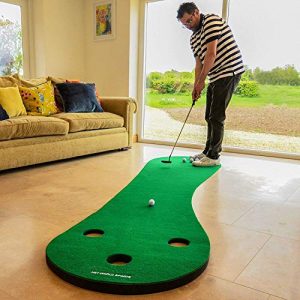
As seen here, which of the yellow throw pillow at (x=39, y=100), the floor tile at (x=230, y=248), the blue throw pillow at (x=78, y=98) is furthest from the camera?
the blue throw pillow at (x=78, y=98)

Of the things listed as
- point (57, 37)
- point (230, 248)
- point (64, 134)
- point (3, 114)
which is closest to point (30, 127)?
point (3, 114)

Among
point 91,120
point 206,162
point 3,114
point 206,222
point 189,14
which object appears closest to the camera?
point 206,222

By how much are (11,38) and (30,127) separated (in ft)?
7.23

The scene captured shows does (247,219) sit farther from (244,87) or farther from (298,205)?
(244,87)

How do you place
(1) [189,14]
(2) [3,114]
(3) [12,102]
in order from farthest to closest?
(3) [12,102]
(1) [189,14]
(2) [3,114]

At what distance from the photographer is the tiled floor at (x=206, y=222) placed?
45.2 inches

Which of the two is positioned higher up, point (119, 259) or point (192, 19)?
point (192, 19)

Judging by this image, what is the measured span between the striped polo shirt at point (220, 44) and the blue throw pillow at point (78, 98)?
1.34 meters

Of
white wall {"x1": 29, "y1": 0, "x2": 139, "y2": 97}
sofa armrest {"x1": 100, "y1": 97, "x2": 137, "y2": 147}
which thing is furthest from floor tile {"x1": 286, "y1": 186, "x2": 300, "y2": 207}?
white wall {"x1": 29, "y1": 0, "x2": 139, "y2": 97}

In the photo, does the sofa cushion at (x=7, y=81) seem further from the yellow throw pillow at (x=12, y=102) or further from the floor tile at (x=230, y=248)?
the floor tile at (x=230, y=248)

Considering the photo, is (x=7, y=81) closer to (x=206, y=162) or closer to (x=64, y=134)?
(x=64, y=134)

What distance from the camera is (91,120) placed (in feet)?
11.1

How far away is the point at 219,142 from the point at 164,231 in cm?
169

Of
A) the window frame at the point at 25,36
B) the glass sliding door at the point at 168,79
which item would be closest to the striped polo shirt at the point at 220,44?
the glass sliding door at the point at 168,79
